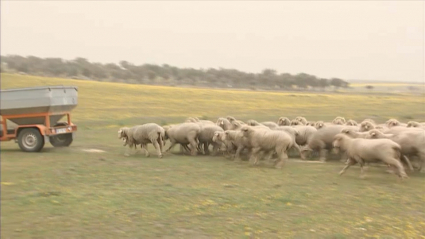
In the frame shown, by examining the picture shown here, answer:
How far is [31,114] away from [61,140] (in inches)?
80.6

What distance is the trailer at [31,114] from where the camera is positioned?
15.4 metres

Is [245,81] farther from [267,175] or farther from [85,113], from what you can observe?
[267,175]

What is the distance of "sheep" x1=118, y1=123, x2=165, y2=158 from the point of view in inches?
613

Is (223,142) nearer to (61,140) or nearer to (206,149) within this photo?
(206,149)

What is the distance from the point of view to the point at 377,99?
30.1 m

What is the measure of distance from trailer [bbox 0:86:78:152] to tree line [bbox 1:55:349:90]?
25.0m

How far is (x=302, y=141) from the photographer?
16062 millimetres

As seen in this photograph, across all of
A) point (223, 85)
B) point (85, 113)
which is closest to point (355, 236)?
point (85, 113)

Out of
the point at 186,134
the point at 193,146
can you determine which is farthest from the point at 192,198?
the point at 186,134

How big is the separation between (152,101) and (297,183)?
32882 mm

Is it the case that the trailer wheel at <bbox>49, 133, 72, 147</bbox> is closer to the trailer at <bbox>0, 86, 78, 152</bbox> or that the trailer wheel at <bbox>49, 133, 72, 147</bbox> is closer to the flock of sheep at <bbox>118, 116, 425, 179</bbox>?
the trailer at <bbox>0, 86, 78, 152</bbox>

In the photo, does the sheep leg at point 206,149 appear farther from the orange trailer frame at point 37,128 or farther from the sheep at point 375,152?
the sheep at point 375,152

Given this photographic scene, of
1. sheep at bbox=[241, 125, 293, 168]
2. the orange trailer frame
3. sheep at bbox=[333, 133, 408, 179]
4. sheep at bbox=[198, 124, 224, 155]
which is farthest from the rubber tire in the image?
sheep at bbox=[333, 133, 408, 179]

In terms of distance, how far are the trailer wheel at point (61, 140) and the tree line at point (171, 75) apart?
24.0 meters
